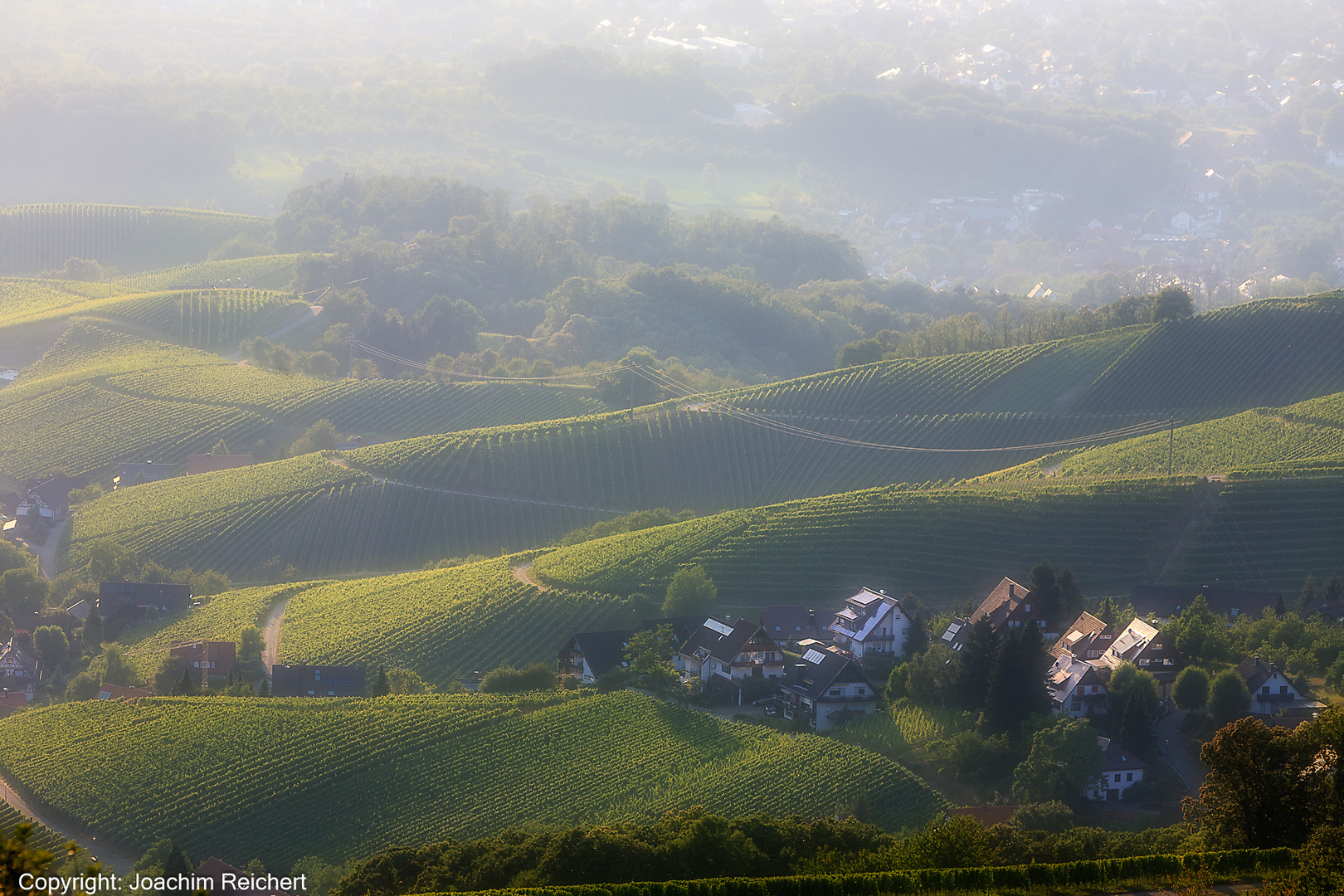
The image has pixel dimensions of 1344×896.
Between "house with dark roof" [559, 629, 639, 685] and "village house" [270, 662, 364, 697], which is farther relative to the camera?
"house with dark roof" [559, 629, 639, 685]

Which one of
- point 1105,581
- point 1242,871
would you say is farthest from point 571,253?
point 1242,871

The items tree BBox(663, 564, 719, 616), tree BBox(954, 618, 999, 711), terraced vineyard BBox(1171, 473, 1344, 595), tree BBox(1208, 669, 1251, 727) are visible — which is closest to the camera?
tree BBox(1208, 669, 1251, 727)

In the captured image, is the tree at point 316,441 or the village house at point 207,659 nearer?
the village house at point 207,659

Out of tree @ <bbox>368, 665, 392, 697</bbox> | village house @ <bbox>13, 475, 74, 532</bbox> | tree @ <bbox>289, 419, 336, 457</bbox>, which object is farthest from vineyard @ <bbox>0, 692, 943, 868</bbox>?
tree @ <bbox>289, 419, 336, 457</bbox>

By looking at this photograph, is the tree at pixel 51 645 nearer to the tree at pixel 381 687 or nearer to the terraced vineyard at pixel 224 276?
the tree at pixel 381 687

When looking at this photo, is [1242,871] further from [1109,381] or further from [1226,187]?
[1226,187]

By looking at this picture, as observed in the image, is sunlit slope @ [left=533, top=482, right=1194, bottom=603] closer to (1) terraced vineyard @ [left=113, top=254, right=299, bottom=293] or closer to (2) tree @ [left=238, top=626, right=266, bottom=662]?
(2) tree @ [left=238, top=626, right=266, bottom=662]

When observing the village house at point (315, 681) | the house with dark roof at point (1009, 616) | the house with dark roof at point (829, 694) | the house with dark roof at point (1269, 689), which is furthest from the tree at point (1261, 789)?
the village house at point (315, 681)
